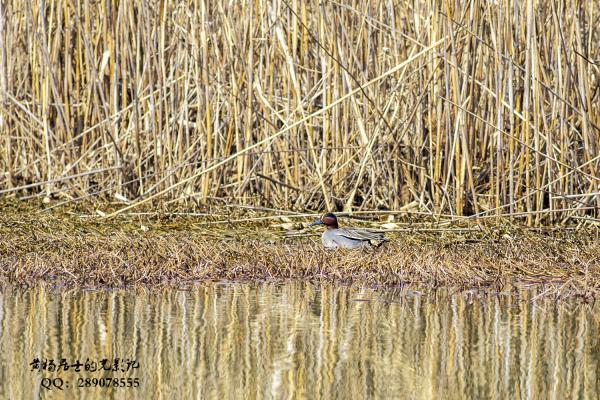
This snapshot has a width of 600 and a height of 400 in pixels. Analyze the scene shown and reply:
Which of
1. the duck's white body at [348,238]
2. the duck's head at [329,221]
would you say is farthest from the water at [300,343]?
the duck's head at [329,221]

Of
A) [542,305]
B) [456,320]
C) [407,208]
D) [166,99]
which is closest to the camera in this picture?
[456,320]

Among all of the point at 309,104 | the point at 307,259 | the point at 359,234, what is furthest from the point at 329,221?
the point at 309,104

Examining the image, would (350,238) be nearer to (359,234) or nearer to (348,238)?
(348,238)

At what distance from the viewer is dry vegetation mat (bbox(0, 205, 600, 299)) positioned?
5672mm

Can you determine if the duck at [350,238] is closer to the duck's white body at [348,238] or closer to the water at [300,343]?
the duck's white body at [348,238]

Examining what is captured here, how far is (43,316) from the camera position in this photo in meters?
4.80

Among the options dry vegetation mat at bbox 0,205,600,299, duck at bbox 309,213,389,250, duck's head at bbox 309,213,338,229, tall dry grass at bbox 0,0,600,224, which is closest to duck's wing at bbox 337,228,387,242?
duck at bbox 309,213,389,250

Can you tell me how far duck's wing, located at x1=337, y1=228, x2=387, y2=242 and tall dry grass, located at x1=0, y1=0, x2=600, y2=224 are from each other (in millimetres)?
Result: 770

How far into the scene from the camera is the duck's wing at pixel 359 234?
670 centimetres

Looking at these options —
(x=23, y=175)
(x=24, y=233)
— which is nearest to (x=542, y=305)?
(x=24, y=233)

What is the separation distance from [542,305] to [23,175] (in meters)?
5.04

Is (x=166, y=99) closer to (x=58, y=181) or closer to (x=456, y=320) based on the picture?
(x=58, y=181)

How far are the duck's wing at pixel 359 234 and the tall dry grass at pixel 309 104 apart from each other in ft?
2.52

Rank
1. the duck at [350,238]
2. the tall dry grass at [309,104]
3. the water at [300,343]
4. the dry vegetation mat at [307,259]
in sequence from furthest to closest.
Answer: the tall dry grass at [309,104] < the duck at [350,238] < the dry vegetation mat at [307,259] < the water at [300,343]
